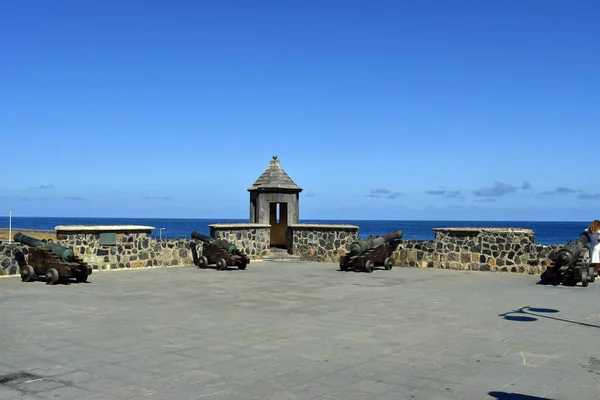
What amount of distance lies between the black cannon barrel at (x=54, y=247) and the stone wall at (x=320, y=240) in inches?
372

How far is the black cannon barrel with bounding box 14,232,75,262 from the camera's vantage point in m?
14.7

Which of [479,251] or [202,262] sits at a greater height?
[479,251]

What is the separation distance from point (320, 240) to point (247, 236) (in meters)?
2.72

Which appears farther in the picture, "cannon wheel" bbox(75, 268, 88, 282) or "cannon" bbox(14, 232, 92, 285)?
"cannon wheel" bbox(75, 268, 88, 282)

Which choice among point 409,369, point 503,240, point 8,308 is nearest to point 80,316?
point 8,308

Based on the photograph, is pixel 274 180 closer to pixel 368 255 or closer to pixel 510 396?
pixel 368 255

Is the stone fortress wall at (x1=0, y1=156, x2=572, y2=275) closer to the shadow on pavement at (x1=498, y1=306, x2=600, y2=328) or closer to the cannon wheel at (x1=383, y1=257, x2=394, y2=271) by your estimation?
the cannon wheel at (x1=383, y1=257, x2=394, y2=271)

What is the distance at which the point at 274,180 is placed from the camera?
2366 cm

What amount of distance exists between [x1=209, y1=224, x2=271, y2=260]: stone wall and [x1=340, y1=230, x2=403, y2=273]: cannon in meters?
4.49

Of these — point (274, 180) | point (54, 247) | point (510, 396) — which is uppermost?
point (274, 180)

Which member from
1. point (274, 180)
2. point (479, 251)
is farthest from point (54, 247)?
point (479, 251)

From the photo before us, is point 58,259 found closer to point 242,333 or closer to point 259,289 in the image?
point 259,289

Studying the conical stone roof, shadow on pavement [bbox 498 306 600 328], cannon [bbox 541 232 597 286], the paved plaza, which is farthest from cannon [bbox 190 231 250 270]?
shadow on pavement [bbox 498 306 600 328]

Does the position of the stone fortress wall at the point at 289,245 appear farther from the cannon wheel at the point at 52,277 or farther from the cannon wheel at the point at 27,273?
the cannon wheel at the point at 52,277
